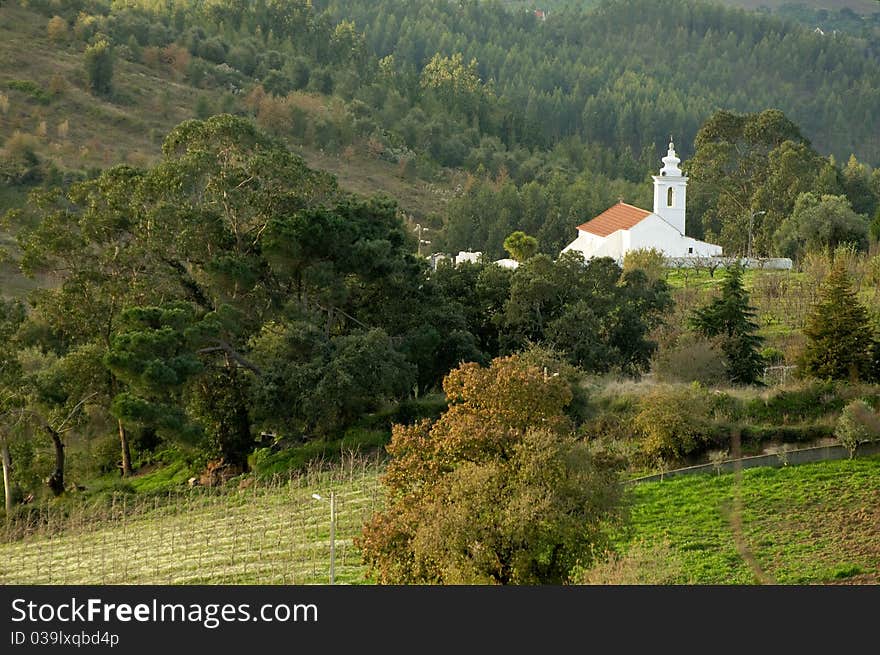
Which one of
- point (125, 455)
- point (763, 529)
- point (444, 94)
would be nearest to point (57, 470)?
point (125, 455)

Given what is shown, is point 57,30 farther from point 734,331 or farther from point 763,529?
point 763,529

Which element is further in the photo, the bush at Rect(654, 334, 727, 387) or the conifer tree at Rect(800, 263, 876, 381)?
the bush at Rect(654, 334, 727, 387)

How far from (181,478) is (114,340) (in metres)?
2.75

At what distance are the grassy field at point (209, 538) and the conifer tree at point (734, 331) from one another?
278 inches

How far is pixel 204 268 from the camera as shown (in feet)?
76.6

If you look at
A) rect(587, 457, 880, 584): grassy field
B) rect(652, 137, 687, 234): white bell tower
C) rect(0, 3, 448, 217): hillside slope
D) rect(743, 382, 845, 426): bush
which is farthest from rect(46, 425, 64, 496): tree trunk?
rect(0, 3, 448, 217): hillside slope

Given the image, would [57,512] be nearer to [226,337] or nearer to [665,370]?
[226,337]

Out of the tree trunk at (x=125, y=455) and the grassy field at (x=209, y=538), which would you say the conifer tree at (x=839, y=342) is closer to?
the grassy field at (x=209, y=538)

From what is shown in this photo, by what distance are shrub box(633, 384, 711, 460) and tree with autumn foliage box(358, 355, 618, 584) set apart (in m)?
6.48

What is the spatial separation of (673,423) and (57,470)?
31.7ft

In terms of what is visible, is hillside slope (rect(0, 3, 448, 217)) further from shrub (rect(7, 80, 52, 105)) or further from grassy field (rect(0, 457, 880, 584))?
grassy field (rect(0, 457, 880, 584))

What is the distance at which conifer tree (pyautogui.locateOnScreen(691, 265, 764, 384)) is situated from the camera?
24.1 m

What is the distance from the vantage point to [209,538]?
17750 millimetres

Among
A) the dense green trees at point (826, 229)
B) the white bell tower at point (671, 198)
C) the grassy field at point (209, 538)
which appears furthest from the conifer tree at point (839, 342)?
the white bell tower at point (671, 198)
